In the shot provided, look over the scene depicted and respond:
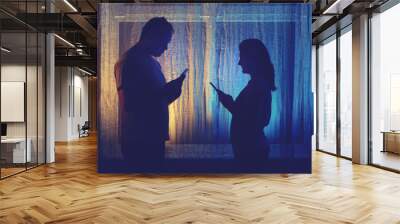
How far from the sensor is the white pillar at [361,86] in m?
7.88

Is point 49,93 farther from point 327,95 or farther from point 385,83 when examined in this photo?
point 327,95

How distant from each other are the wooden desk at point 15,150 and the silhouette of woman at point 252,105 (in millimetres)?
4155

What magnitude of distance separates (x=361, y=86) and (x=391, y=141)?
1612 mm

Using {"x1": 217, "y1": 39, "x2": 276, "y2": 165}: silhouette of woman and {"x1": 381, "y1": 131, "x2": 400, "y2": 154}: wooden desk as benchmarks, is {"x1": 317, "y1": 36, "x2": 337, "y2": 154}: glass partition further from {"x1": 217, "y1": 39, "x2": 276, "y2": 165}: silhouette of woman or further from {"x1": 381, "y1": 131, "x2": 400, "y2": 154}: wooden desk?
{"x1": 217, "y1": 39, "x2": 276, "y2": 165}: silhouette of woman

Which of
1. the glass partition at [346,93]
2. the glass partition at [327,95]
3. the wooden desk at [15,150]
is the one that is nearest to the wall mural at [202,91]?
the wooden desk at [15,150]

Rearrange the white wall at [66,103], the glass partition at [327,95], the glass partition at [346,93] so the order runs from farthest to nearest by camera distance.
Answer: the white wall at [66,103] < the glass partition at [327,95] < the glass partition at [346,93]

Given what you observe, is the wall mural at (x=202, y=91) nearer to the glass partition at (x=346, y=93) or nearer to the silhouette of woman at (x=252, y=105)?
the silhouette of woman at (x=252, y=105)

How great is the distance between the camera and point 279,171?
6539 millimetres

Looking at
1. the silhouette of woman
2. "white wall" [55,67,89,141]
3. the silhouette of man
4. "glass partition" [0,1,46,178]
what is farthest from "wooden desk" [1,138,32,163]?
"white wall" [55,67,89,141]

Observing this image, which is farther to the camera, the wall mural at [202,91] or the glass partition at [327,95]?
the glass partition at [327,95]

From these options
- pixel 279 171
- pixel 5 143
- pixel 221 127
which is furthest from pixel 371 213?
pixel 5 143

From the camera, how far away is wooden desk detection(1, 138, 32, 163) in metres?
7.06

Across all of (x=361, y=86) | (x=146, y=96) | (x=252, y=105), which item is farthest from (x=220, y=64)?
(x=361, y=86)

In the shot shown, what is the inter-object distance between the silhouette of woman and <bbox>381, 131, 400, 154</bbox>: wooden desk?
335 cm
